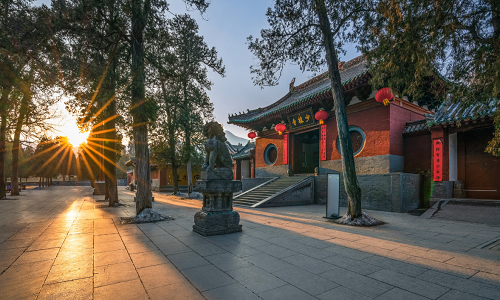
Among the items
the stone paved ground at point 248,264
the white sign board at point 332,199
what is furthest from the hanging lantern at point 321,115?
the stone paved ground at point 248,264

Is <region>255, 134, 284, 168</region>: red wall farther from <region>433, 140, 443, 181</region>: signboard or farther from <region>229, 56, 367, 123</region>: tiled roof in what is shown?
<region>433, 140, 443, 181</region>: signboard

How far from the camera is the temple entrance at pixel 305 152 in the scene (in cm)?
1423

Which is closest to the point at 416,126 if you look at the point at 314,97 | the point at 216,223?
the point at 314,97

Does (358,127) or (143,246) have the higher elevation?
(358,127)

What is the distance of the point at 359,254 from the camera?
11.8ft

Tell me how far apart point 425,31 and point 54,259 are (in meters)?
7.27

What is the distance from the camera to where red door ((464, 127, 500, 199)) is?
8.38 meters

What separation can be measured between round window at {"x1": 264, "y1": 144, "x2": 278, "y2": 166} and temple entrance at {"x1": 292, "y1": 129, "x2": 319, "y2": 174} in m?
1.53

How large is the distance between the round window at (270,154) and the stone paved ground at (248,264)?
1018 cm

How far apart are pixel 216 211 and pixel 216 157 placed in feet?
3.88

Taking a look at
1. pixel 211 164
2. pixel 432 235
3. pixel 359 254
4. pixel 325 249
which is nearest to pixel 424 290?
pixel 359 254

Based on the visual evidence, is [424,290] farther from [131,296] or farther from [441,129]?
[441,129]

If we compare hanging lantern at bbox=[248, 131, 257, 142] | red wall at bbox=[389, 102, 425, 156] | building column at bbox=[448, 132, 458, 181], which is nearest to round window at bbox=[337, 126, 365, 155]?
red wall at bbox=[389, 102, 425, 156]

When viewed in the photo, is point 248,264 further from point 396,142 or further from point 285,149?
point 285,149
